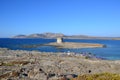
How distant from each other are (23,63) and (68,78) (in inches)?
507

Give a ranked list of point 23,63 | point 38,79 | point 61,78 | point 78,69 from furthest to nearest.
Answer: point 23,63 → point 78,69 → point 38,79 → point 61,78

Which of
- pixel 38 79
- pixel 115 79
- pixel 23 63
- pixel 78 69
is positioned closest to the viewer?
pixel 115 79

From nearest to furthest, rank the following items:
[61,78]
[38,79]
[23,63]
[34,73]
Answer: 1. [61,78]
2. [38,79]
3. [34,73]
4. [23,63]

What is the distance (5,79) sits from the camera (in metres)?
19.5

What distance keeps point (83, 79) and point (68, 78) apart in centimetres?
272

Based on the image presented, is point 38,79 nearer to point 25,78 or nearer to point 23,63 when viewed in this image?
point 25,78

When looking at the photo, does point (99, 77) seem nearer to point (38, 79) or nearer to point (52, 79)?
point (52, 79)

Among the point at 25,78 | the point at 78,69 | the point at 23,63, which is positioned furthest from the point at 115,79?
the point at 23,63

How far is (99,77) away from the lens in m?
17.1

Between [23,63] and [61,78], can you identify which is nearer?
[61,78]

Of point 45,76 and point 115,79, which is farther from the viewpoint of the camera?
point 45,76

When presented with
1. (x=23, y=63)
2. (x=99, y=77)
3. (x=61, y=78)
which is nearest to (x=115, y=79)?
(x=99, y=77)

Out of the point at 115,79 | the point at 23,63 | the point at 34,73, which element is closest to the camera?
the point at 115,79

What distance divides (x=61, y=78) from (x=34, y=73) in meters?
3.90
